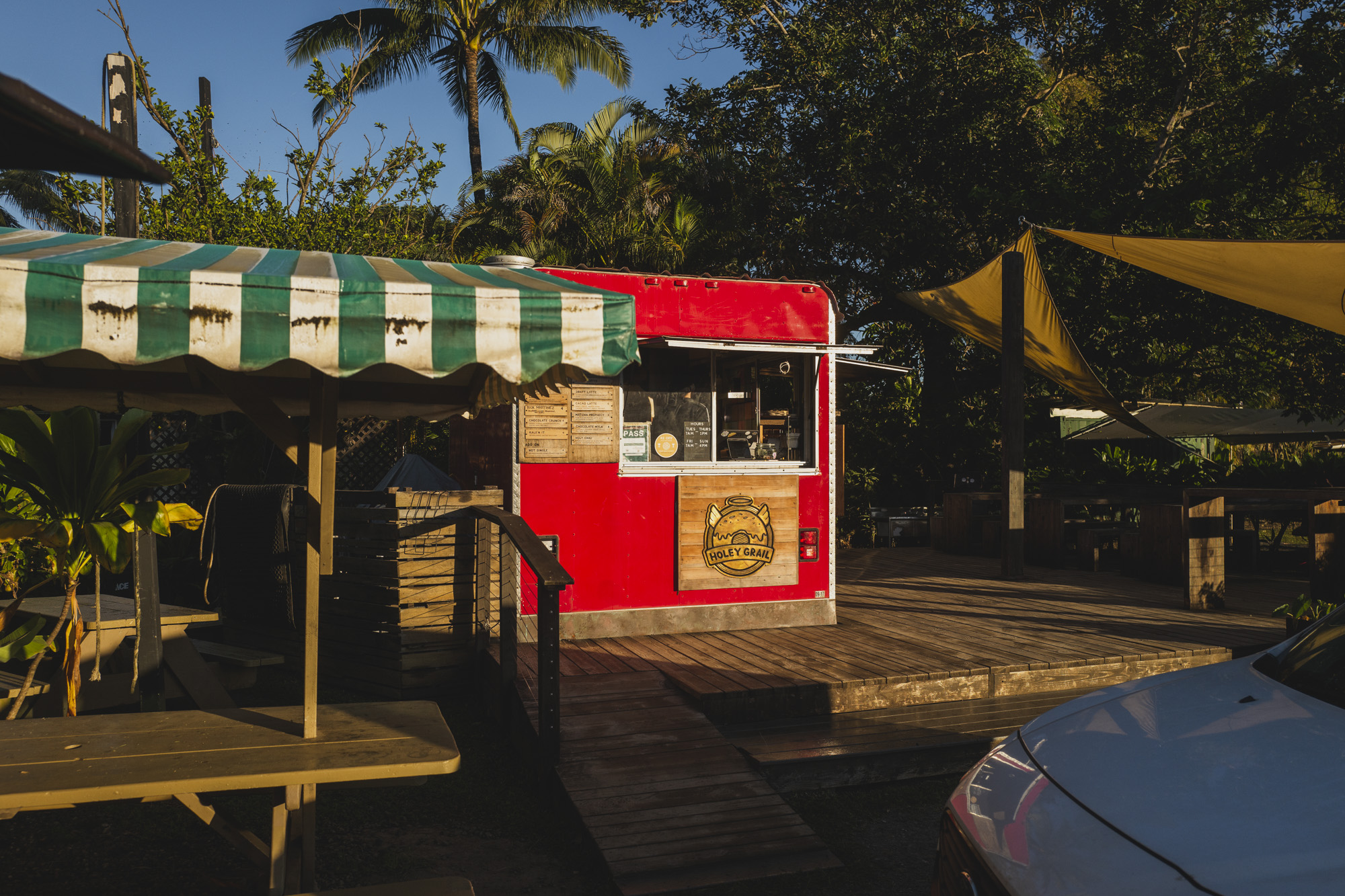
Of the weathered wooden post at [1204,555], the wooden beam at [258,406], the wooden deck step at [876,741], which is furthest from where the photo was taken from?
the weathered wooden post at [1204,555]

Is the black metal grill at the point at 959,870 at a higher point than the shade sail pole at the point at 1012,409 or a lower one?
lower

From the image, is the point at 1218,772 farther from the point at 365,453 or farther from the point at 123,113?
the point at 365,453

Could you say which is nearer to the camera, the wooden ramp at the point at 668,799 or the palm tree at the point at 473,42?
Answer: the wooden ramp at the point at 668,799

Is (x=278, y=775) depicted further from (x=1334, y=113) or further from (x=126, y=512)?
(x=1334, y=113)

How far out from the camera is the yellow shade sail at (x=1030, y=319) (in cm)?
975

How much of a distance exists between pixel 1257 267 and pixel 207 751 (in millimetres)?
7254

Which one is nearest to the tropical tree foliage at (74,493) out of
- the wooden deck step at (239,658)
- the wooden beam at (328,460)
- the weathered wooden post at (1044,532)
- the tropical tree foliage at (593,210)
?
the wooden deck step at (239,658)

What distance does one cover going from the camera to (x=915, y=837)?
4.36 m

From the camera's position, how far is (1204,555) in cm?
831

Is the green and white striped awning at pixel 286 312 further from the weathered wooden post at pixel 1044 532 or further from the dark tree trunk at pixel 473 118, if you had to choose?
the dark tree trunk at pixel 473 118

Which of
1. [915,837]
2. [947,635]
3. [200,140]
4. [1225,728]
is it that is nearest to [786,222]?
[200,140]

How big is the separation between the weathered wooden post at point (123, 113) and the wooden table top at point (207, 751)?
3596mm

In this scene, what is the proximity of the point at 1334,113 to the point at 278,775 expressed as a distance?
14525 mm

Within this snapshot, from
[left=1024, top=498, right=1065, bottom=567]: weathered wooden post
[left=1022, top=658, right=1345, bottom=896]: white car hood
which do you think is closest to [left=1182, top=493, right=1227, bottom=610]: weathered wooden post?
[left=1024, top=498, right=1065, bottom=567]: weathered wooden post
